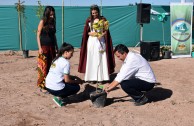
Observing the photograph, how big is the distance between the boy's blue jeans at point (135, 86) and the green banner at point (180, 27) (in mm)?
6043

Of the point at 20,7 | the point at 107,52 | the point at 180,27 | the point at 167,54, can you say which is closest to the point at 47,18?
the point at 107,52

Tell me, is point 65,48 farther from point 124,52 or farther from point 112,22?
point 112,22

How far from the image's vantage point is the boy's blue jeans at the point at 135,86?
5156 millimetres

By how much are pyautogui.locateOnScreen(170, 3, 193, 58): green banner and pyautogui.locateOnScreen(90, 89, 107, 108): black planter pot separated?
6298mm

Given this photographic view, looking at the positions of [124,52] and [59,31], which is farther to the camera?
[59,31]

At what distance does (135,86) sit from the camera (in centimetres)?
516

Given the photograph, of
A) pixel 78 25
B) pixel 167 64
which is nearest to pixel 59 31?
pixel 78 25

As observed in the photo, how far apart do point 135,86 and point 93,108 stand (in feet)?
2.47

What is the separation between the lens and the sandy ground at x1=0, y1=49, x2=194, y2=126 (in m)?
4.63

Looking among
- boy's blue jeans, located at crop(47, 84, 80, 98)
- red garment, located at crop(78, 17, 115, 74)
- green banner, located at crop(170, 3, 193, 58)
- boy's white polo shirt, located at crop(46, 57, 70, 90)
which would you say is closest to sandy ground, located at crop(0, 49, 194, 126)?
boy's blue jeans, located at crop(47, 84, 80, 98)

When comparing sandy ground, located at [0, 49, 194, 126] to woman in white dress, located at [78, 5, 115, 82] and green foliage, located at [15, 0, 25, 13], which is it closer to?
woman in white dress, located at [78, 5, 115, 82]

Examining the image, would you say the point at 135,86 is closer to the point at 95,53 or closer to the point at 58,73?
the point at 58,73

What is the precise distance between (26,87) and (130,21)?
29.1 ft

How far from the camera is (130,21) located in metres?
14.6
